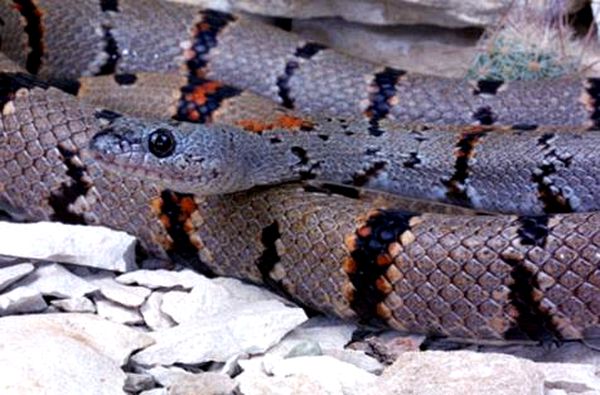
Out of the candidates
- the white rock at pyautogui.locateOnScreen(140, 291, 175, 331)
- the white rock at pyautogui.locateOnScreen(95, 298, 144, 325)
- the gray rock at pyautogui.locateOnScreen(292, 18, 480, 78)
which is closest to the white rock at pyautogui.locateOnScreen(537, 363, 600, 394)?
the white rock at pyautogui.locateOnScreen(140, 291, 175, 331)

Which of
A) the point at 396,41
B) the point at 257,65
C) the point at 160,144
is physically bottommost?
the point at 160,144

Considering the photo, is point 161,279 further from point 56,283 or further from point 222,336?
point 222,336

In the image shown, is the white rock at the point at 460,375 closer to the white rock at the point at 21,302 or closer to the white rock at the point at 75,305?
the white rock at the point at 75,305

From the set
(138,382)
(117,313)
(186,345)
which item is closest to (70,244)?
(117,313)

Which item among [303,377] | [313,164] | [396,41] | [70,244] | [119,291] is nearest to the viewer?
[303,377]

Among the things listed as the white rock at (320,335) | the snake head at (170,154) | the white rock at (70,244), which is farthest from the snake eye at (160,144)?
the white rock at (320,335)
